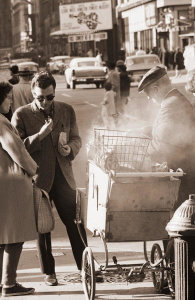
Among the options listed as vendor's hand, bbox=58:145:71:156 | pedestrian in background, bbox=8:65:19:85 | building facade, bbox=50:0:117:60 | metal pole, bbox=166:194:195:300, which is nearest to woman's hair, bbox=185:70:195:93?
vendor's hand, bbox=58:145:71:156

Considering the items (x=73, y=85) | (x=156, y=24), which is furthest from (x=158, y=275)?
(x=156, y=24)

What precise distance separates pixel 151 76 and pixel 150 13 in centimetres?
7059

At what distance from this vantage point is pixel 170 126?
6527 millimetres

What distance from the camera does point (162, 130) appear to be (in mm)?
6539

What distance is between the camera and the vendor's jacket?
654 cm

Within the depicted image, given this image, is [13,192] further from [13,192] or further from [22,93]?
[22,93]

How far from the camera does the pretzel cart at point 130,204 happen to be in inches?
244

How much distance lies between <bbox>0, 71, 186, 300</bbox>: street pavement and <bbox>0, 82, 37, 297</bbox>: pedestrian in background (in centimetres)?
46

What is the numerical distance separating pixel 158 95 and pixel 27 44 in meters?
129

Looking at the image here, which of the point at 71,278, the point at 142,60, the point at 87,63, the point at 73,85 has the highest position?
the point at 142,60

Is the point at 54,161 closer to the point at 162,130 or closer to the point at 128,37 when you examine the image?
the point at 162,130

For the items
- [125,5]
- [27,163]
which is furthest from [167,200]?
[125,5]

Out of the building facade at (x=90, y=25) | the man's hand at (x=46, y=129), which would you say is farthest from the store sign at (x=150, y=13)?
the man's hand at (x=46, y=129)

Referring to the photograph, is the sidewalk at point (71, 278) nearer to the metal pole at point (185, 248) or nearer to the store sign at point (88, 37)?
the metal pole at point (185, 248)
